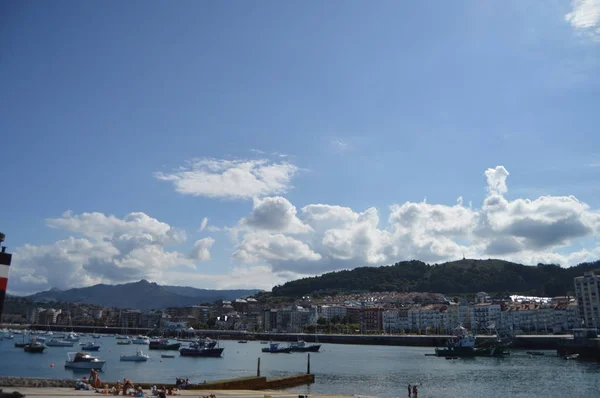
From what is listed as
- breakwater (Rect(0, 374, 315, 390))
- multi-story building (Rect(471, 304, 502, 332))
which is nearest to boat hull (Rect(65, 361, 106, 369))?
breakwater (Rect(0, 374, 315, 390))

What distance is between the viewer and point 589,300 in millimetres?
146000

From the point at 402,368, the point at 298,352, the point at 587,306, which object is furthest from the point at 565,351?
the point at 587,306

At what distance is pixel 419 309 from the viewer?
629 feet

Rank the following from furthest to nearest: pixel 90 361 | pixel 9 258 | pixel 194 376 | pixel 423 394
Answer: pixel 90 361 → pixel 194 376 → pixel 423 394 → pixel 9 258

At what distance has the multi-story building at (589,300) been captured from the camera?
143m

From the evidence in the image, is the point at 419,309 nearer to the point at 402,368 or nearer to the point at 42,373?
the point at 402,368

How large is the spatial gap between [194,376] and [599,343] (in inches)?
2757

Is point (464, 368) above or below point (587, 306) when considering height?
below

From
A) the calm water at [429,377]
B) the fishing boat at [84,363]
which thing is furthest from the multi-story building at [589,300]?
the fishing boat at [84,363]

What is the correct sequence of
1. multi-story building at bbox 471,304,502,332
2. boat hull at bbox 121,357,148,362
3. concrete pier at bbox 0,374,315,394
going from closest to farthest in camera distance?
concrete pier at bbox 0,374,315,394, boat hull at bbox 121,357,148,362, multi-story building at bbox 471,304,502,332

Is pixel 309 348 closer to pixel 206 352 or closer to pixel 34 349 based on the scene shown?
pixel 206 352

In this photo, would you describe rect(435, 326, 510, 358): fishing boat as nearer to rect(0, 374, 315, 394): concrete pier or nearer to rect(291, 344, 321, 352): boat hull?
rect(291, 344, 321, 352): boat hull

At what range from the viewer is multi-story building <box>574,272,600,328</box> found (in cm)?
14312

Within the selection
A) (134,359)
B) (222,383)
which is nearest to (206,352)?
(134,359)
